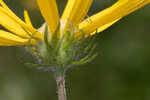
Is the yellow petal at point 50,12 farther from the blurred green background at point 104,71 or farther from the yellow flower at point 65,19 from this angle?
the blurred green background at point 104,71

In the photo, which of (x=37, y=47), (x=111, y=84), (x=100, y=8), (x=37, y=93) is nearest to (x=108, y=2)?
(x=100, y=8)

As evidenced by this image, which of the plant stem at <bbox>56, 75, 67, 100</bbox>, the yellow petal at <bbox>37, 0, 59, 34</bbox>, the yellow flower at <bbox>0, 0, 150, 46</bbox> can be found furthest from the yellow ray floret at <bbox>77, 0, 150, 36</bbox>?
the plant stem at <bbox>56, 75, 67, 100</bbox>

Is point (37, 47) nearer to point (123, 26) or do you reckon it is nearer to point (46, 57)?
point (46, 57)

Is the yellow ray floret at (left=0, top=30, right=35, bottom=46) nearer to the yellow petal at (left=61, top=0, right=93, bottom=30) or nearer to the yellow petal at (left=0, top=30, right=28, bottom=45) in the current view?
the yellow petal at (left=0, top=30, right=28, bottom=45)

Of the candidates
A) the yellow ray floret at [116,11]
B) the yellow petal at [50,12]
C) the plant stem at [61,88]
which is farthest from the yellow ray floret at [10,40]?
the yellow ray floret at [116,11]

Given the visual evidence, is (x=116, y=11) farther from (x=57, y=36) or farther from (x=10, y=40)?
(x=10, y=40)
